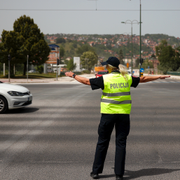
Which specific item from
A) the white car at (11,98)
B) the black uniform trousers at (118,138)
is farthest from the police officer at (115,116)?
the white car at (11,98)

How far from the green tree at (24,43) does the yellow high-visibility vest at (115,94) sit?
46.6 meters

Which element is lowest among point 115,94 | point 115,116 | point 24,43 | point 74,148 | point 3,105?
point 74,148

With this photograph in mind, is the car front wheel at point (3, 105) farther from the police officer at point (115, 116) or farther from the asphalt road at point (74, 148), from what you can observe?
the police officer at point (115, 116)

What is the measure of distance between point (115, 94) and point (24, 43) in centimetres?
4774

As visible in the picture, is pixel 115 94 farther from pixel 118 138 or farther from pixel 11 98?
pixel 11 98

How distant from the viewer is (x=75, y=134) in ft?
23.7

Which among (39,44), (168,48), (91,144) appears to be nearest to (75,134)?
(91,144)

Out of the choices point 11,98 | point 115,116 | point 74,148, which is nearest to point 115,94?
point 115,116

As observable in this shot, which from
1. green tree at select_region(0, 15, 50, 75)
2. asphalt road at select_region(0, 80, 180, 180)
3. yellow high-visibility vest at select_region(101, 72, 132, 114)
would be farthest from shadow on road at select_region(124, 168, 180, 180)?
green tree at select_region(0, 15, 50, 75)

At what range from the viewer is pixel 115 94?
425cm

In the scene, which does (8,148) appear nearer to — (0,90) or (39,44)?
(0,90)

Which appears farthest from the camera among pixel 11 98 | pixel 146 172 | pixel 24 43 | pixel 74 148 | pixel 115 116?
pixel 24 43

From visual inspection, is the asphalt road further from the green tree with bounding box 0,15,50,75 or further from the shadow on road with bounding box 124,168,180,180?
the green tree with bounding box 0,15,50,75

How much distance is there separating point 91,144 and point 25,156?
4.70 ft
